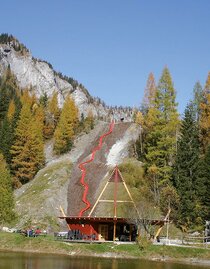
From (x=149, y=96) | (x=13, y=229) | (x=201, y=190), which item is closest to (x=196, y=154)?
(x=201, y=190)

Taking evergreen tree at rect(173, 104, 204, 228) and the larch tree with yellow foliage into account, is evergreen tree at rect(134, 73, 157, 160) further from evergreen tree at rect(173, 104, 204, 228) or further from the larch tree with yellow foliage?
the larch tree with yellow foliage

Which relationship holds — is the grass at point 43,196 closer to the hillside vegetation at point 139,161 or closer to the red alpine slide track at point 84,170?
the hillside vegetation at point 139,161

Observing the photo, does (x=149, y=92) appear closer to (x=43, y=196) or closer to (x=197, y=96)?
(x=197, y=96)

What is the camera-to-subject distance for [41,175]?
77750 mm

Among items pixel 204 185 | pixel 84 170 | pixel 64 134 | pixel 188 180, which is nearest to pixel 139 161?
pixel 84 170

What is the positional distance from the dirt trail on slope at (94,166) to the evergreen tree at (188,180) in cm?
1405

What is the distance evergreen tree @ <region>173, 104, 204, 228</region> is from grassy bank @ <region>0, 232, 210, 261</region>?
503 inches

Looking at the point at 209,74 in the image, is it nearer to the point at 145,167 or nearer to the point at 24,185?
the point at 145,167

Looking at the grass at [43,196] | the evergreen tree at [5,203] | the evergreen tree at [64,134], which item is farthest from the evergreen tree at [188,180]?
the evergreen tree at [64,134]

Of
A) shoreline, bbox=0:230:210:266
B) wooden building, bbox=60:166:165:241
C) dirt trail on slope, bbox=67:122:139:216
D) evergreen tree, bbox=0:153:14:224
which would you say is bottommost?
shoreline, bbox=0:230:210:266

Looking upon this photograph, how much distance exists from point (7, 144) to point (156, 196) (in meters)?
35.5

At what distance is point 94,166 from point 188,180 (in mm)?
21816

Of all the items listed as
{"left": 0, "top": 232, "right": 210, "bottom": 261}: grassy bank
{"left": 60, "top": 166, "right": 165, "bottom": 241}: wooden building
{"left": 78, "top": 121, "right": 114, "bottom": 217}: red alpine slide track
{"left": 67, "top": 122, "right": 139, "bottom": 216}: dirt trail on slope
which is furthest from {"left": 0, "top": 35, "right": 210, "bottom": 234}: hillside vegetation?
{"left": 0, "top": 232, "right": 210, "bottom": 261}: grassy bank

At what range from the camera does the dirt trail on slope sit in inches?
2719
